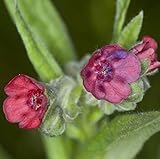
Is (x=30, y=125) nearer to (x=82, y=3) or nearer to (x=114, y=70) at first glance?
(x=114, y=70)

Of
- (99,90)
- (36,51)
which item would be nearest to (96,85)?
(99,90)

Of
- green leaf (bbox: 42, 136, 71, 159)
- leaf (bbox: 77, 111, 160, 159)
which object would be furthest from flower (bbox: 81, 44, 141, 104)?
green leaf (bbox: 42, 136, 71, 159)

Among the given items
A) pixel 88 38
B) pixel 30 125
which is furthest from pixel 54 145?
pixel 88 38

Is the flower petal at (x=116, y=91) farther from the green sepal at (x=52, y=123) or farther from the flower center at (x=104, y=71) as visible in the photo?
the green sepal at (x=52, y=123)

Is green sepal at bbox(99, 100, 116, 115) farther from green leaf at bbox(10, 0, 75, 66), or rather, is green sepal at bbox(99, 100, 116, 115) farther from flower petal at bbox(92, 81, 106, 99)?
green leaf at bbox(10, 0, 75, 66)

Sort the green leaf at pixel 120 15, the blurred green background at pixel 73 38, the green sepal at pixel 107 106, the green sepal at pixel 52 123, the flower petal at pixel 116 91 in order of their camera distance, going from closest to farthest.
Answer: the flower petal at pixel 116 91 < the green sepal at pixel 52 123 < the green sepal at pixel 107 106 < the green leaf at pixel 120 15 < the blurred green background at pixel 73 38

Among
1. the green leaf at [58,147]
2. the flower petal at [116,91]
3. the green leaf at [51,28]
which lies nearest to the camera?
the flower petal at [116,91]

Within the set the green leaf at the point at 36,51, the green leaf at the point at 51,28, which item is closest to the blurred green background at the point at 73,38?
the green leaf at the point at 51,28
